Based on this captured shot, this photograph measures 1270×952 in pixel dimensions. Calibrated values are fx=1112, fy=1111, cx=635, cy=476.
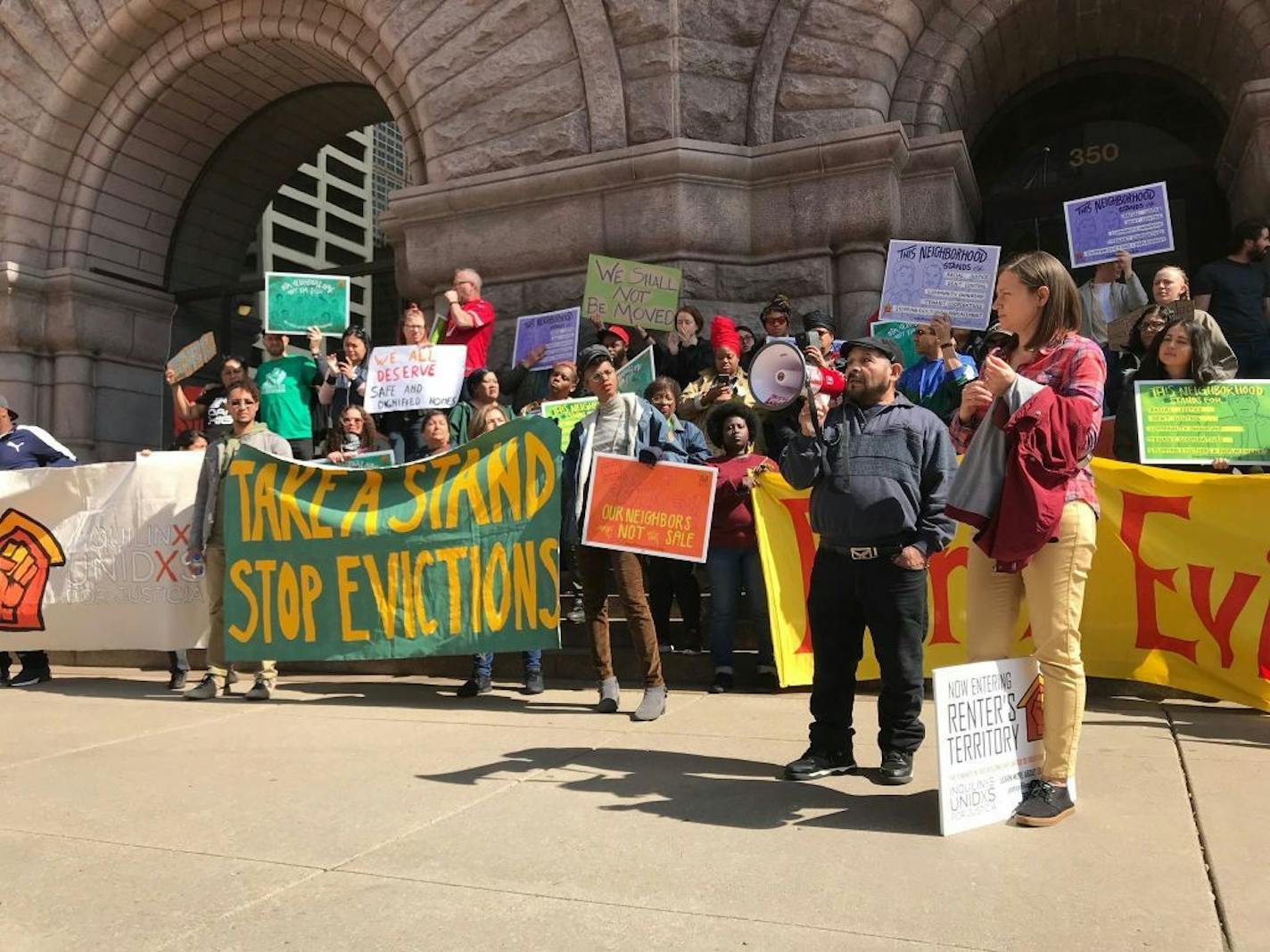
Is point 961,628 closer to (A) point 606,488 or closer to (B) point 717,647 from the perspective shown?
(B) point 717,647

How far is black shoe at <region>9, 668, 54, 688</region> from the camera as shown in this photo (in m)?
8.22

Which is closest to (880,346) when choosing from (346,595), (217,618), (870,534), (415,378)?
(870,534)

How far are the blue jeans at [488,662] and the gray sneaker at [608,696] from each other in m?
0.78

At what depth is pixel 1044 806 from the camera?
150 inches

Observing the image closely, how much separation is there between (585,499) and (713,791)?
232 cm

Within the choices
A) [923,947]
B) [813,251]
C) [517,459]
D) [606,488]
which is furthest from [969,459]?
[813,251]

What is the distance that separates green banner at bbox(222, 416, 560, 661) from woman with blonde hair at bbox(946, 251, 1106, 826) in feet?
10.6

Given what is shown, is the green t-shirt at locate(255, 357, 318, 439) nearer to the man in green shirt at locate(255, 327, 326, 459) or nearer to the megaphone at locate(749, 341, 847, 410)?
the man in green shirt at locate(255, 327, 326, 459)

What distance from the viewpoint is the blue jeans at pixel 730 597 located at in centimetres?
676

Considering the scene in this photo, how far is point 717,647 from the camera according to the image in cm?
675

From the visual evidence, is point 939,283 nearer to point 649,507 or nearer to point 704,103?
point 704,103

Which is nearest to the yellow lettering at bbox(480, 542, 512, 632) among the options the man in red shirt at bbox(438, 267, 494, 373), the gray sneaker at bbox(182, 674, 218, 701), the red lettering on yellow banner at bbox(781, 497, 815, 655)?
the red lettering on yellow banner at bbox(781, 497, 815, 655)

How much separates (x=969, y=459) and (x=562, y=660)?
411cm

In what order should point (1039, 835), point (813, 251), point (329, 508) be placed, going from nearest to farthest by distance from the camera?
point (1039, 835) < point (329, 508) < point (813, 251)
